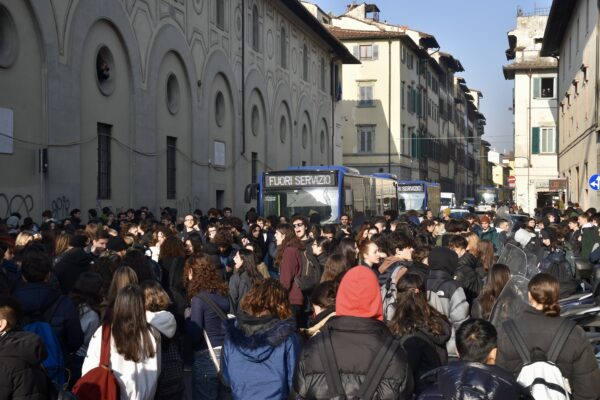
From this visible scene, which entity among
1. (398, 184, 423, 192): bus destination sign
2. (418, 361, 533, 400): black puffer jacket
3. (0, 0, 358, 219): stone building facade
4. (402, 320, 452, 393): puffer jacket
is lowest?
(402, 320, 452, 393): puffer jacket

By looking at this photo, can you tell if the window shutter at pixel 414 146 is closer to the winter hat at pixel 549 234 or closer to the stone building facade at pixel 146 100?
the stone building facade at pixel 146 100

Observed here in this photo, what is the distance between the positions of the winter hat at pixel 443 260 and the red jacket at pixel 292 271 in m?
2.18

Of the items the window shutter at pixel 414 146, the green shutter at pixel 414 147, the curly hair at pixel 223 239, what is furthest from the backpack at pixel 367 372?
the green shutter at pixel 414 147

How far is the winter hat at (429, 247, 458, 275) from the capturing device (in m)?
8.77

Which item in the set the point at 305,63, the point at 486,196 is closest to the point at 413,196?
the point at 305,63

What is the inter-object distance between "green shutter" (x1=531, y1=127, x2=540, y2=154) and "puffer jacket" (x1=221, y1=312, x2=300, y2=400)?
158 ft

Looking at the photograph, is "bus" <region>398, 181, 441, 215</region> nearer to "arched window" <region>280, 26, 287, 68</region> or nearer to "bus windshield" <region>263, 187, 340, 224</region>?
"arched window" <region>280, 26, 287, 68</region>

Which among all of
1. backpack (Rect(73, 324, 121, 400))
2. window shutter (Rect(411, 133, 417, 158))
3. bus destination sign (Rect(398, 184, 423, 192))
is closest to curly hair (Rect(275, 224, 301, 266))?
backpack (Rect(73, 324, 121, 400))

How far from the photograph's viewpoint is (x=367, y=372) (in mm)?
4668

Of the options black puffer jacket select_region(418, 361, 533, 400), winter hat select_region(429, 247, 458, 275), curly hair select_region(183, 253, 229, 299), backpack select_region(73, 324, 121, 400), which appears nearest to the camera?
black puffer jacket select_region(418, 361, 533, 400)

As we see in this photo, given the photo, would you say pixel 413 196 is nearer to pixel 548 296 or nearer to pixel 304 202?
pixel 304 202

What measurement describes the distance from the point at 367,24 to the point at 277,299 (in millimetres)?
58837

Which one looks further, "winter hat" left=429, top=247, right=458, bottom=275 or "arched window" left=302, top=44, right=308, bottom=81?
"arched window" left=302, top=44, right=308, bottom=81

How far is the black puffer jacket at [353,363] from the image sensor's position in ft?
15.3
